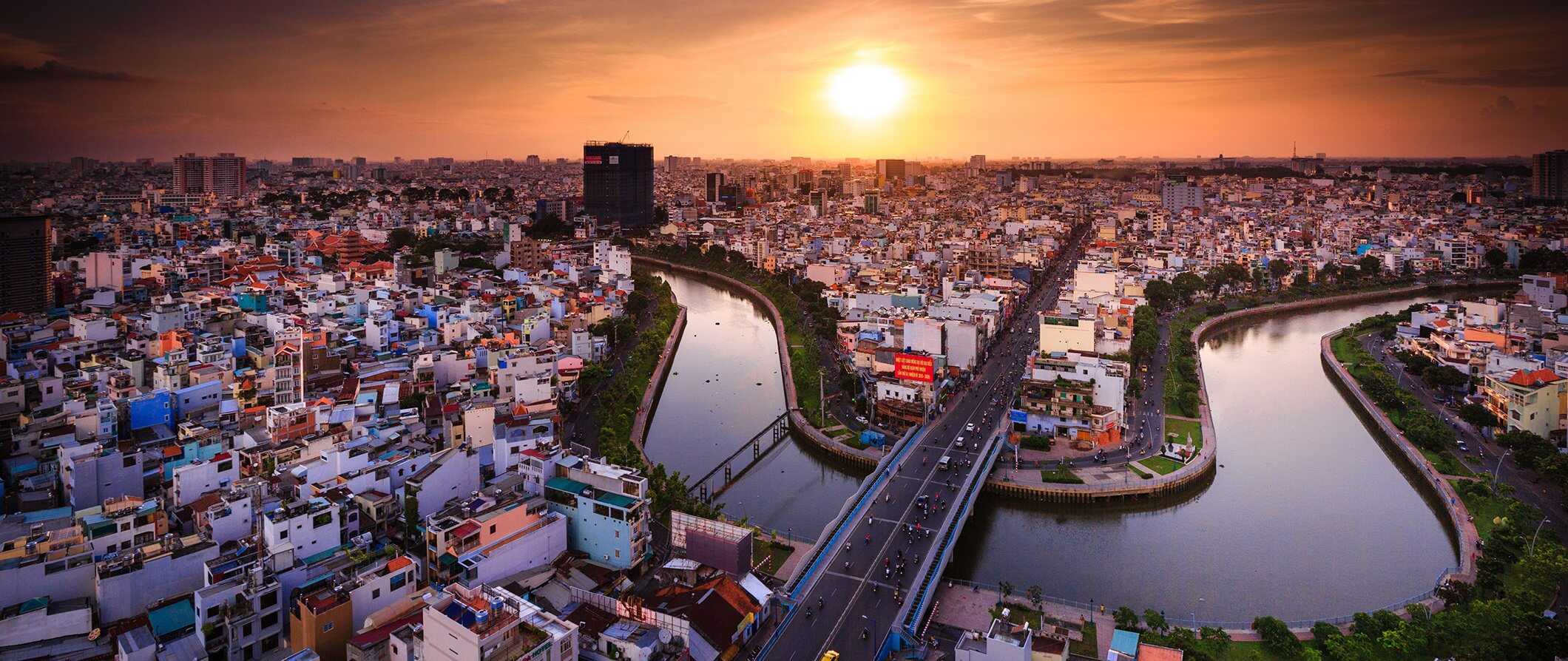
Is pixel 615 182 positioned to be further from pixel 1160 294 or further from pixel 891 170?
pixel 891 170

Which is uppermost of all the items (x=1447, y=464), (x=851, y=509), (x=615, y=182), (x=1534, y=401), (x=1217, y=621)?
(x=615, y=182)

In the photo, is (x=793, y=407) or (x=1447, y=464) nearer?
(x=1447, y=464)

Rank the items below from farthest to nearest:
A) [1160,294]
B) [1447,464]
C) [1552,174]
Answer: [1552,174] → [1160,294] → [1447,464]

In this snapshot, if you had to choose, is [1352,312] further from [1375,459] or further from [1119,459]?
[1119,459]

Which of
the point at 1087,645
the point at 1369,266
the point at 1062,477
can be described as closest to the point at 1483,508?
the point at 1062,477

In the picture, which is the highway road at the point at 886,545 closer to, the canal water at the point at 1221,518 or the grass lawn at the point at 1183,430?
the canal water at the point at 1221,518

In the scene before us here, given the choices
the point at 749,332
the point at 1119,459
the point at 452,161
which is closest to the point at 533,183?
the point at 452,161

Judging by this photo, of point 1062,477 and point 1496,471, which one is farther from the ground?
point 1496,471
